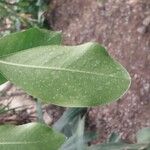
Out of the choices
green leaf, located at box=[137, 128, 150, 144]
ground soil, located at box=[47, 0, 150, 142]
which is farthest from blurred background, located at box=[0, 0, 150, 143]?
green leaf, located at box=[137, 128, 150, 144]

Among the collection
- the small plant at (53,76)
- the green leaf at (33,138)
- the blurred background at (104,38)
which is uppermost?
the small plant at (53,76)

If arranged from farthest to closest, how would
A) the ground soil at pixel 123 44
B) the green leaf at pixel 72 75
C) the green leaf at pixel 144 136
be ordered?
the ground soil at pixel 123 44, the green leaf at pixel 144 136, the green leaf at pixel 72 75

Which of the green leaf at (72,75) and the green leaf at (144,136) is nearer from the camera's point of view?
the green leaf at (72,75)

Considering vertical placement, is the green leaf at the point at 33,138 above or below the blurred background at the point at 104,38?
above

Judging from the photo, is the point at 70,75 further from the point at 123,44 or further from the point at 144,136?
the point at 123,44

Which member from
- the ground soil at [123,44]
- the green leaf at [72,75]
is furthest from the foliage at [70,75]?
the ground soil at [123,44]

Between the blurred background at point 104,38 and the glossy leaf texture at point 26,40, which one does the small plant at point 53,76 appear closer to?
the glossy leaf texture at point 26,40

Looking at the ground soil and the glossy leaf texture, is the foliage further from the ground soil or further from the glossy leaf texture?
the ground soil

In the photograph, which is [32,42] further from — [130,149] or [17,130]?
[130,149]
